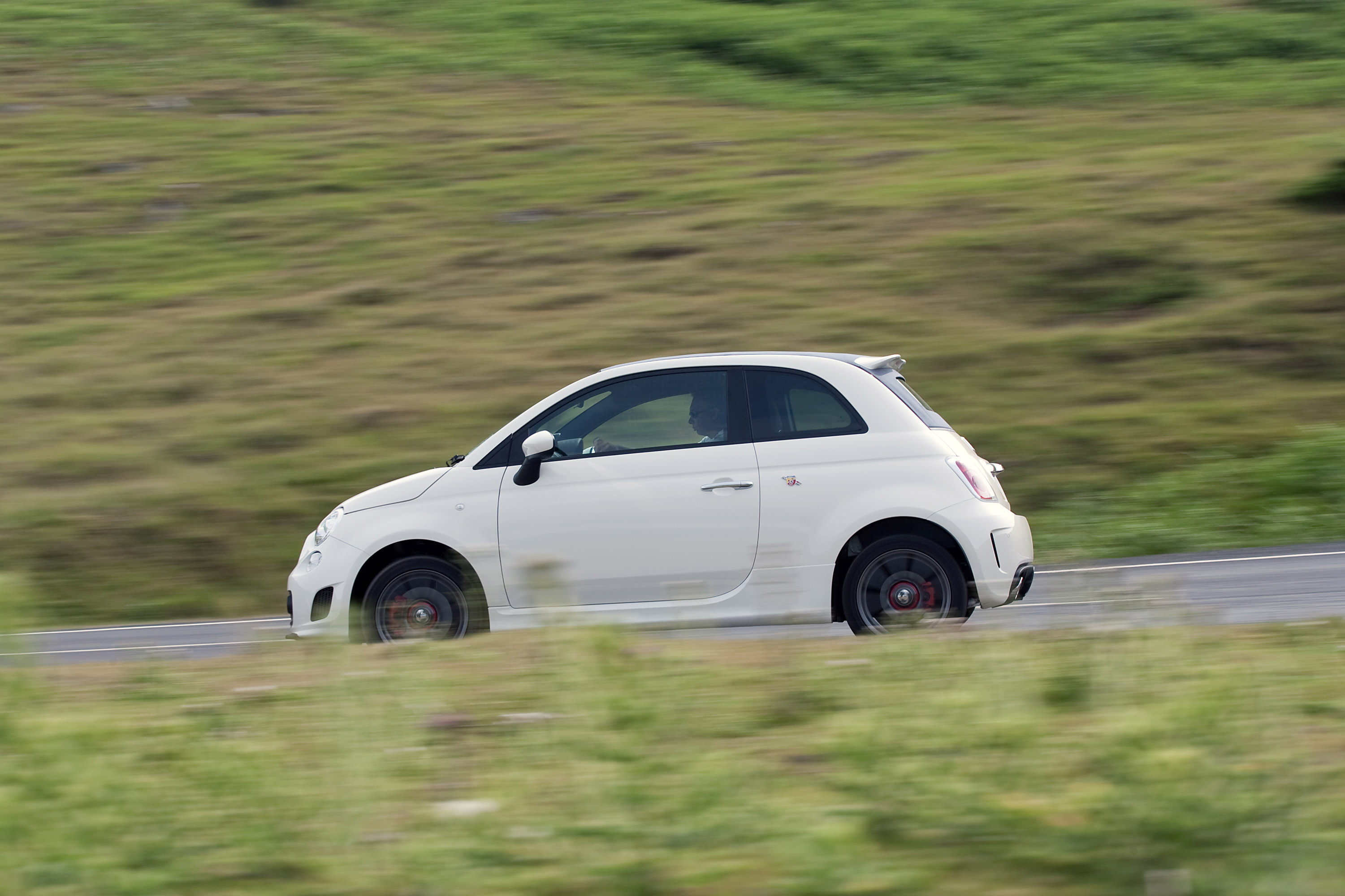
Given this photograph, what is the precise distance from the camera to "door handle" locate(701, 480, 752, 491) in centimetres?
751

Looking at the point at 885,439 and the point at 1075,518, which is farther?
the point at 1075,518

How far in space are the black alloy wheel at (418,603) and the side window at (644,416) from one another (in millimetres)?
915

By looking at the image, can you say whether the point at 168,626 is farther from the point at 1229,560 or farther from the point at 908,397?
the point at 1229,560

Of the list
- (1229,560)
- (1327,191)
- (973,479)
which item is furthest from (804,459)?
(1327,191)

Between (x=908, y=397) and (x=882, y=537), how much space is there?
87cm

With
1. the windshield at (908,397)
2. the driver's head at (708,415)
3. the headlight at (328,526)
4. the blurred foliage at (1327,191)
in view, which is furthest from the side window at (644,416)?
the blurred foliage at (1327,191)

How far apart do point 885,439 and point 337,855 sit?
4.39m

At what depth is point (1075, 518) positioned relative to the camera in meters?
12.0

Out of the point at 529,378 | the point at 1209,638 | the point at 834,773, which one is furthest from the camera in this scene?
the point at 529,378

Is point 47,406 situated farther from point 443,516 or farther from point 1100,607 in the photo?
point 1100,607

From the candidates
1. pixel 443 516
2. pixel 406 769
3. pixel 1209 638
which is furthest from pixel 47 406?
pixel 1209 638

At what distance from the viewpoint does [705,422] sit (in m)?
7.75

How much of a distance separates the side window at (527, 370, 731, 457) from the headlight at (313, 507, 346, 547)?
116 cm

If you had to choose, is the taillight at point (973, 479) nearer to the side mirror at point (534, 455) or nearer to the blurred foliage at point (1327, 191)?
the side mirror at point (534, 455)
